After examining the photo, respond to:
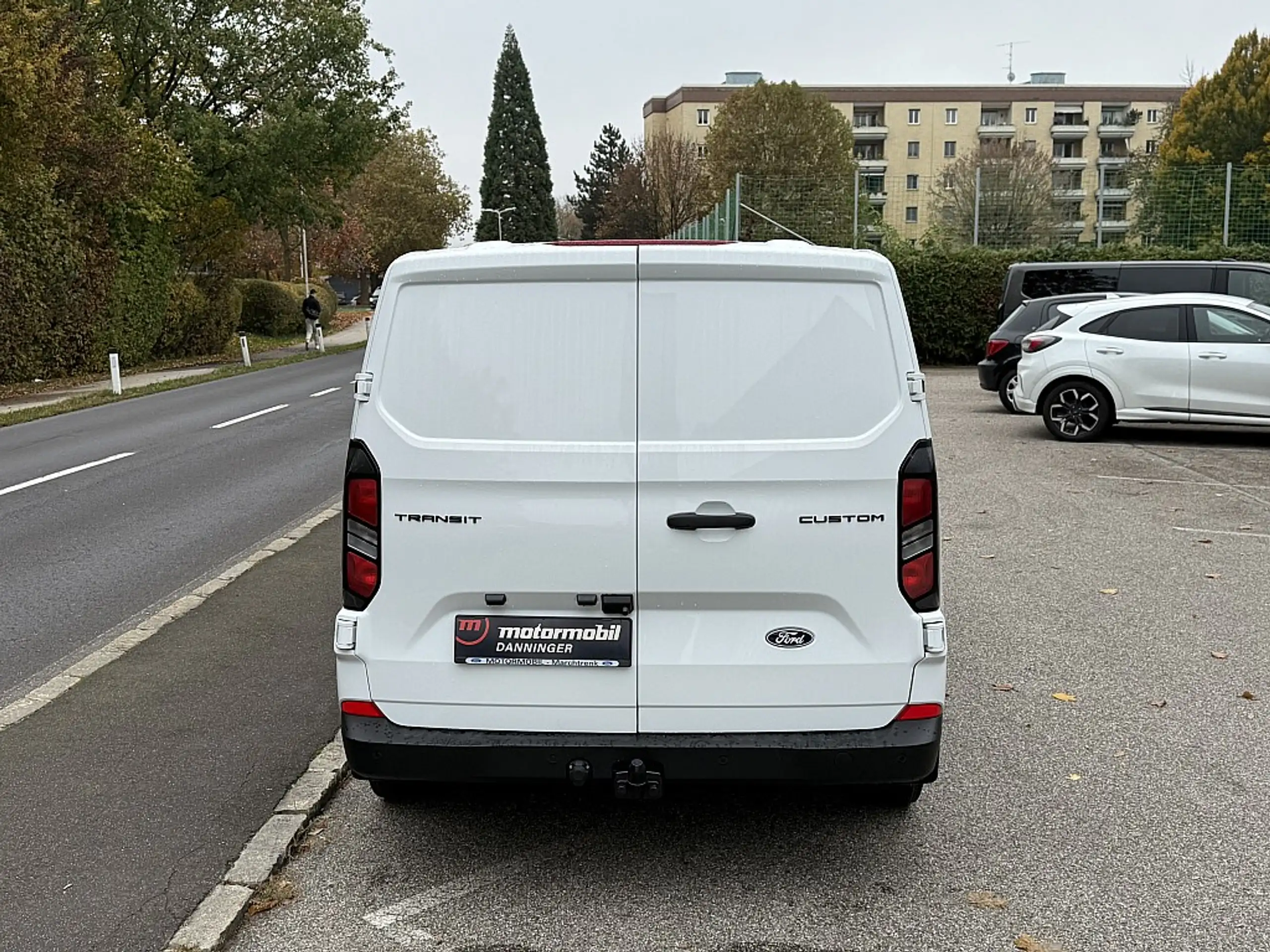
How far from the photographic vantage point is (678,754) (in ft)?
12.5

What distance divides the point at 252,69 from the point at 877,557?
117 feet

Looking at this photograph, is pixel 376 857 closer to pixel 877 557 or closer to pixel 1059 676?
pixel 877 557

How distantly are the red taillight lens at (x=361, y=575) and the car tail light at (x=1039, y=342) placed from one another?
13014mm

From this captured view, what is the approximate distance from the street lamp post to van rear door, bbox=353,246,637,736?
90070 millimetres

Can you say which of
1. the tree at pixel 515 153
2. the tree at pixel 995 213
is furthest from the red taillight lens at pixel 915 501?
the tree at pixel 515 153

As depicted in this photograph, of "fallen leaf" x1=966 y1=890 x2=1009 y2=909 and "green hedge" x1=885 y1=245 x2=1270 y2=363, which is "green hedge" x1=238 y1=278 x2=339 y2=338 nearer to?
"green hedge" x1=885 y1=245 x2=1270 y2=363

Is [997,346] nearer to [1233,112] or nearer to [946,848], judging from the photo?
[946,848]

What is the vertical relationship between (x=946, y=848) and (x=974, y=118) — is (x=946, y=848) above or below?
below

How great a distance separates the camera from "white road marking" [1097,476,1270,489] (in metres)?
12.1

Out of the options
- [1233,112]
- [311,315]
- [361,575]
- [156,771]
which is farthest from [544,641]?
[1233,112]

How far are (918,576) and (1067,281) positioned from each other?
1853 cm

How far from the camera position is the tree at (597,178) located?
4245 inches

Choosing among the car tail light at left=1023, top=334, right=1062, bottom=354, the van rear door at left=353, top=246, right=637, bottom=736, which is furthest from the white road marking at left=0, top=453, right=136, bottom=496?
the car tail light at left=1023, top=334, right=1062, bottom=354

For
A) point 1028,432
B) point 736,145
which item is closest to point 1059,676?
point 1028,432
